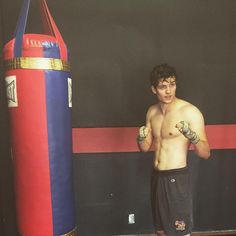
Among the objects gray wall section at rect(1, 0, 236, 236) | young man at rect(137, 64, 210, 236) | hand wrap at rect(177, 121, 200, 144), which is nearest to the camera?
hand wrap at rect(177, 121, 200, 144)

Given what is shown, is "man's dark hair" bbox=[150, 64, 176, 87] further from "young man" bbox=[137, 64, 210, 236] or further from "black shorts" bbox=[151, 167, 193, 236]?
"black shorts" bbox=[151, 167, 193, 236]

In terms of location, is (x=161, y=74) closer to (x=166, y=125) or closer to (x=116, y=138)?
(x=166, y=125)

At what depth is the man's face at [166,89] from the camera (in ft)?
6.57

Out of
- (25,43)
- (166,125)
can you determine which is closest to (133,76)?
(166,125)

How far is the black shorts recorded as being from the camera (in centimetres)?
201

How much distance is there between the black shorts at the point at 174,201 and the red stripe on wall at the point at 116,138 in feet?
2.26

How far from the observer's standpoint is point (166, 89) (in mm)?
2006

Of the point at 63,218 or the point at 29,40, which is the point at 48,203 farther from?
the point at 29,40

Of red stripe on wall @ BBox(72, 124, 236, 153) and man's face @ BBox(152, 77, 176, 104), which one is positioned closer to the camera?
man's face @ BBox(152, 77, 176, 104)

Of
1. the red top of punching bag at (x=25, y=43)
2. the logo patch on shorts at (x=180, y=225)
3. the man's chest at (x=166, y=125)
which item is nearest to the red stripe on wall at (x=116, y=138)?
the man's chest at (x=166, y=125)

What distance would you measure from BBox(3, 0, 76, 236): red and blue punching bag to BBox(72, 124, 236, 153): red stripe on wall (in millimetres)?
764

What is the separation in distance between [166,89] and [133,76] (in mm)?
683

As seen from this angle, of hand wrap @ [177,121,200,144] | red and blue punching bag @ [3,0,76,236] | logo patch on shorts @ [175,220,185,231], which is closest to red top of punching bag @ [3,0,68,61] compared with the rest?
red and blue punching bag @ [3,0,76,236]

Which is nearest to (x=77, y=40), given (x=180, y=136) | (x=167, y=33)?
(x=167, y=33)
